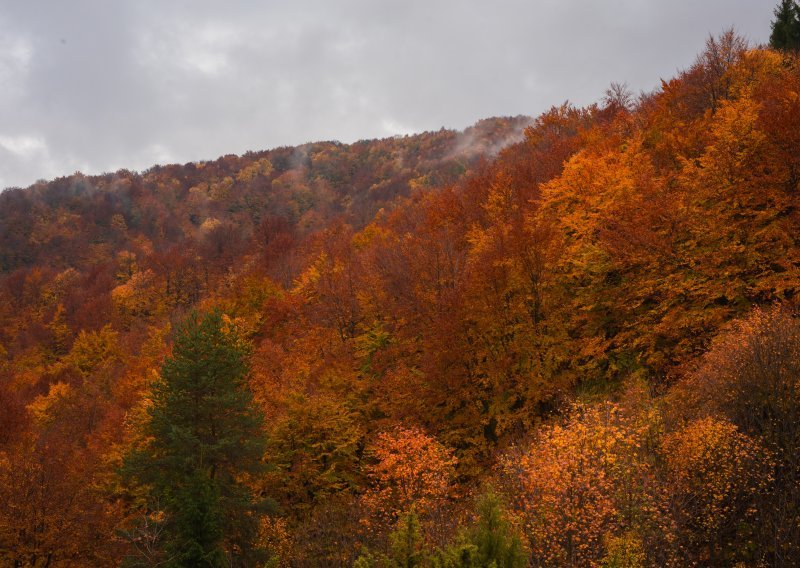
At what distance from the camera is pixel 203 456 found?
828 inches

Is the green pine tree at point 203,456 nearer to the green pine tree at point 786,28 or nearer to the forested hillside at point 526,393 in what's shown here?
the forested hillside at point 526,393

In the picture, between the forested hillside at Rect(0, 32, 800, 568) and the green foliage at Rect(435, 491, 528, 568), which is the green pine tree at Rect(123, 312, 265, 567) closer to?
the forested hillside at Rect(0, 32, 800, 568)

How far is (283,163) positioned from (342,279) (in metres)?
155

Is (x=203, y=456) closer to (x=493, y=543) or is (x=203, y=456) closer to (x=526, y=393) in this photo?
(x=526, y=393)

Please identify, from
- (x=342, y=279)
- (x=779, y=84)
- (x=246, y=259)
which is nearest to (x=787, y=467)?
(x=779, y=84)

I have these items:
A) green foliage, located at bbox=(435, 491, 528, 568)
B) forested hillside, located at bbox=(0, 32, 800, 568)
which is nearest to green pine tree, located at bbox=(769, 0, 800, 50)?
forested hillside, located at bbox=(0, 32, 800, 568)

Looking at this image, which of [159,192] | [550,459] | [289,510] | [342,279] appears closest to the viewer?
[550,459]

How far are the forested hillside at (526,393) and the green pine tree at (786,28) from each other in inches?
514

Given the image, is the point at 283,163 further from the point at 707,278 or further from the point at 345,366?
the point at 707,278

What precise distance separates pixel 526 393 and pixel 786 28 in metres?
45.0

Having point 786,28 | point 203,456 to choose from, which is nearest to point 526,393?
point 203,456

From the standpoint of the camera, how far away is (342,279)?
128 feet

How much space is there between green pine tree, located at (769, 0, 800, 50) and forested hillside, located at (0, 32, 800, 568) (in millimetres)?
13051

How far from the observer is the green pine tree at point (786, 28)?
1732 inches
